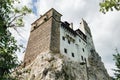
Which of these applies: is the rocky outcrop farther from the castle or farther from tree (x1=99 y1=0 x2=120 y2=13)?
tree (x1=99 y1=0 x2=120 y2=13)

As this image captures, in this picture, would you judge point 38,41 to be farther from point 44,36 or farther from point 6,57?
point 6,57

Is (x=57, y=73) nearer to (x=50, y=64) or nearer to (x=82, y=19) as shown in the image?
(x=50, y=64)

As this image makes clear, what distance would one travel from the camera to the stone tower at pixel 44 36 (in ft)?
102

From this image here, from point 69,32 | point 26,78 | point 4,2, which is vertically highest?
point 69,32

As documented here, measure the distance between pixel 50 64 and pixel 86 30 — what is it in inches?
913

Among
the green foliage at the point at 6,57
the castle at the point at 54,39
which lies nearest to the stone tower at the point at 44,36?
the castle at the point at 54,39

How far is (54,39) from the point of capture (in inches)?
1250

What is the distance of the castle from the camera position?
104 feet

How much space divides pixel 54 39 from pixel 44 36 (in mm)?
2634

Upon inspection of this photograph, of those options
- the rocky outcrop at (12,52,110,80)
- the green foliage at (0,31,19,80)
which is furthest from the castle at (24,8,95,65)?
the green foliage at (0,31,19,80)

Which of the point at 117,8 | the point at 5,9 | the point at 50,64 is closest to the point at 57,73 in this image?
the point at 50,64

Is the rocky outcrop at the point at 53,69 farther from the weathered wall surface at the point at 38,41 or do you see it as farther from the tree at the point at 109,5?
the tree at the point at 109,5

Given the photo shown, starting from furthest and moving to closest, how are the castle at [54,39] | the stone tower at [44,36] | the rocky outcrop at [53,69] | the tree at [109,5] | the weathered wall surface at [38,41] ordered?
1. the weathered wall surface at [38,41]
2. the castle at [54,39]
3. the stone tower at [44,36]
4. the rocky outcrop at [53,69]
5. the tree at [109,5]

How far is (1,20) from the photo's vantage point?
432 inches
